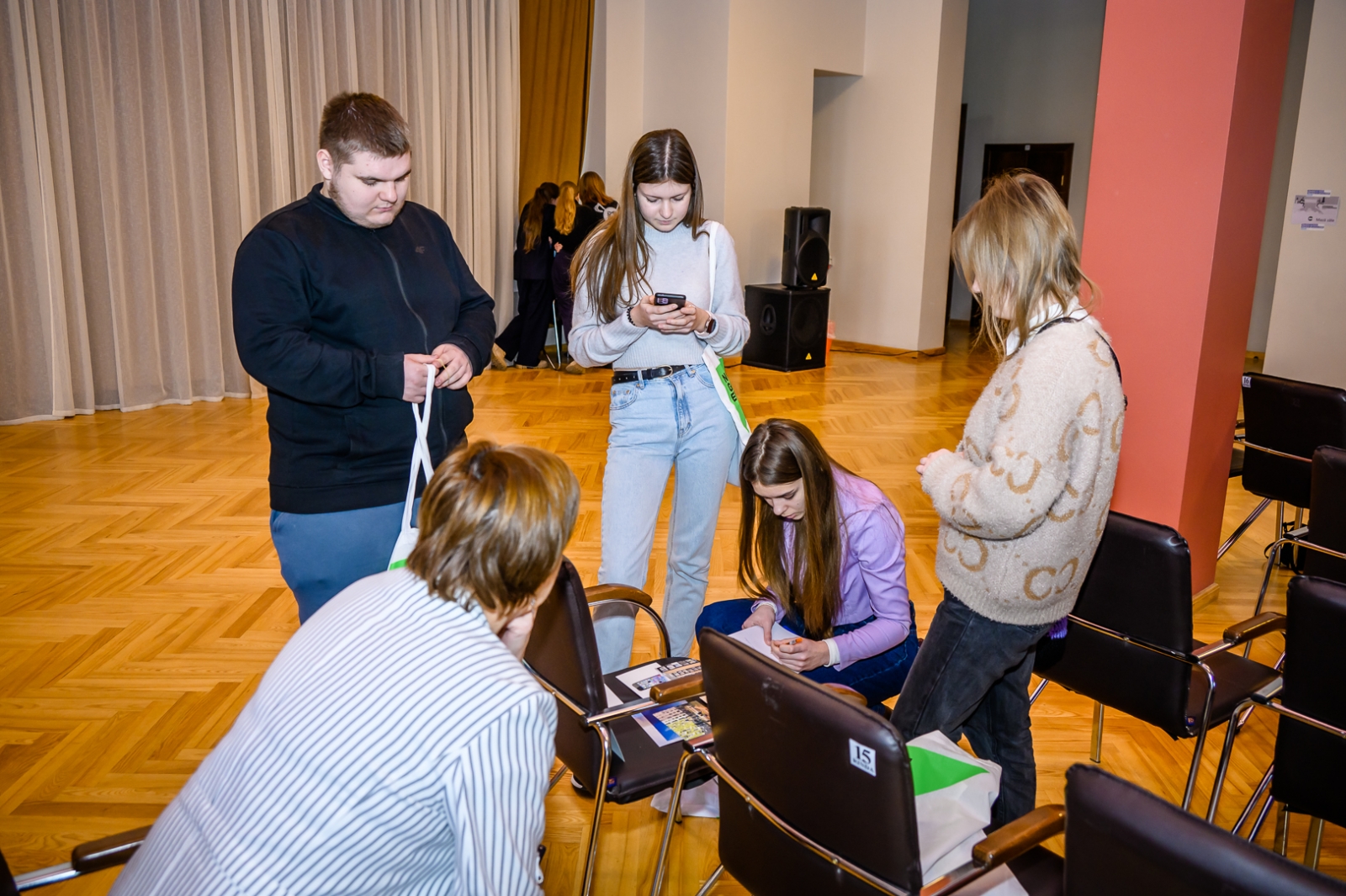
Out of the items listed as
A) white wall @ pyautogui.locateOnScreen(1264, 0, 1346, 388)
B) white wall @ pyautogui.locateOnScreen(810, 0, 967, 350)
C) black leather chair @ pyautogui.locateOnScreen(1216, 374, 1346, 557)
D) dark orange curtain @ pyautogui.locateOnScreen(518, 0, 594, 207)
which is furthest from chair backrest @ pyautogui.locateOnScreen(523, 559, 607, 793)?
white wall @ pyautogui.locateOnScreen(810, 0, 967, 350)

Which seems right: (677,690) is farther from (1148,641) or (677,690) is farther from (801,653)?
(1148,641)

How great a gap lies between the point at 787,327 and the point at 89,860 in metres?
7.21

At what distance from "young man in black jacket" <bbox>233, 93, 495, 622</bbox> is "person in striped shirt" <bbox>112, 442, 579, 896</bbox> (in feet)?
3.04

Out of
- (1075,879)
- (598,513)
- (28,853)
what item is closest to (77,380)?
(598,513)

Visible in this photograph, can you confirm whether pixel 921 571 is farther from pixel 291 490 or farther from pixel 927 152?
pixel 927 152

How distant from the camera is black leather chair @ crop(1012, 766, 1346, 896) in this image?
89 cm

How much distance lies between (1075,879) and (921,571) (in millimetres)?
2749

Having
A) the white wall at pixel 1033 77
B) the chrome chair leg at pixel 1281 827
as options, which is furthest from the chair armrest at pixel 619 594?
the white wall at pixel 1033 77

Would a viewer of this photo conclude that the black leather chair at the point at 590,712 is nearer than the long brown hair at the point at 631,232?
Yes

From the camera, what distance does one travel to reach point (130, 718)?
2643 mm

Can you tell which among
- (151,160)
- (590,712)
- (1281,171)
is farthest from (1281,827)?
(1281,171)

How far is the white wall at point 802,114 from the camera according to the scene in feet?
26.7

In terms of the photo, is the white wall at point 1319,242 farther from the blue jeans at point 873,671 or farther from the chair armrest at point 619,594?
the chair armrest at point 619,594

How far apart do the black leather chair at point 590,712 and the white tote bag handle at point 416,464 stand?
0.27 meters
